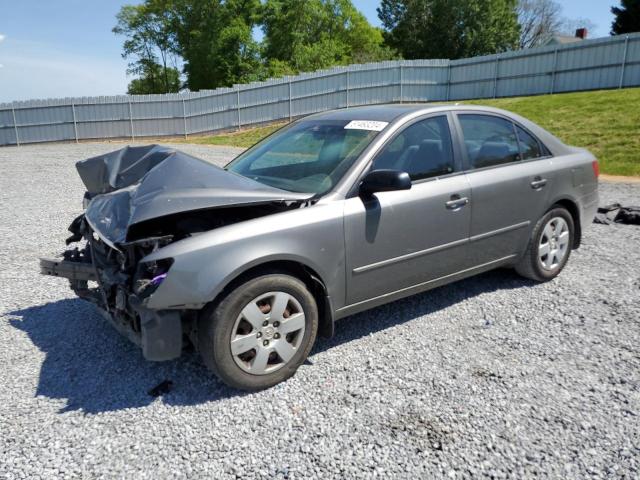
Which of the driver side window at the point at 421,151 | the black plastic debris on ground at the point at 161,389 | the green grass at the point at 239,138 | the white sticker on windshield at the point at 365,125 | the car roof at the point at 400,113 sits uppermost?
the car roof at the point at 400,113

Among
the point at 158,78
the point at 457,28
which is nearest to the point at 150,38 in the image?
the point at 158,78

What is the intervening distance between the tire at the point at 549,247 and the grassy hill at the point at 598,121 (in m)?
8.79

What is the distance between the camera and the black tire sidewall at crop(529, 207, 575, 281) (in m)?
4.75

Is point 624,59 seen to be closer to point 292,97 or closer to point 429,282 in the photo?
point 292,97

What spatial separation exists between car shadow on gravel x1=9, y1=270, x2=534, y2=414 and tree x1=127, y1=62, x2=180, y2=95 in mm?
54270

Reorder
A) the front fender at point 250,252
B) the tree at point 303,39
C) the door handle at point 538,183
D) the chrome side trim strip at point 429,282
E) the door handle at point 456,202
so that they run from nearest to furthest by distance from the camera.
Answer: the front fender at point 250,252 → the chrome side trim strip at point 429,282 → the door handle at point 456,202 → the door handle at point 538,183 → the tree at point 303,39

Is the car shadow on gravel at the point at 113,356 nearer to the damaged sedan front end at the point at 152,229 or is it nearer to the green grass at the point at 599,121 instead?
the damaged sedan front end at the point at 152,229

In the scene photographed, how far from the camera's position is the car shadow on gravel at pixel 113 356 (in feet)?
10.4

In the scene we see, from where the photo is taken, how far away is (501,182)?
435 cm

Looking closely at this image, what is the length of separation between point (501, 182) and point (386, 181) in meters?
1.48

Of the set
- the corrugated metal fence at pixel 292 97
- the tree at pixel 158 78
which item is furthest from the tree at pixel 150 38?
the corrugated metal fence at pixel 292 97

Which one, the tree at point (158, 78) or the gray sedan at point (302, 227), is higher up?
the tree at point (158, 78)

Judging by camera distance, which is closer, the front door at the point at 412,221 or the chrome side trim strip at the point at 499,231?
the front door at the point at 412,221

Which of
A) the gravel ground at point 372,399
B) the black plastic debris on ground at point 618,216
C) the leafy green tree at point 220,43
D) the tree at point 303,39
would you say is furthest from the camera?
the tree at point 303,39
